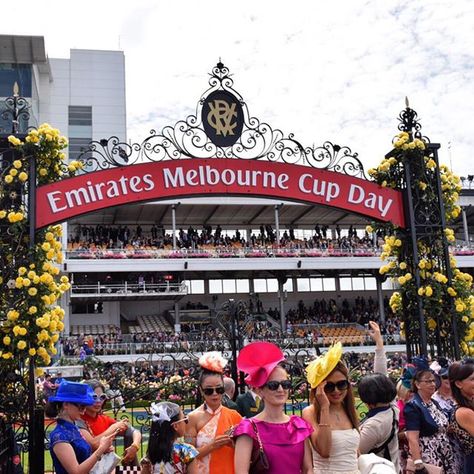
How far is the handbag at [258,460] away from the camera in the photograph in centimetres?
333

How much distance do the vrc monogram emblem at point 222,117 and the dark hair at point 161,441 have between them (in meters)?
6.01

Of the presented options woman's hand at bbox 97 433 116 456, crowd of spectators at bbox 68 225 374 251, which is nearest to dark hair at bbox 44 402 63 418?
woman's hand at bbox 97 433 116 456

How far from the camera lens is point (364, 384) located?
4.21 metres

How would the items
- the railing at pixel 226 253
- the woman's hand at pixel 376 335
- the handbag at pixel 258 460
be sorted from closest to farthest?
1. the handbag at pixel 258 460
2. the woman's hand at pixel 376 335
3. the railing at pixel 226 253

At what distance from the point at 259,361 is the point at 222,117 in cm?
618

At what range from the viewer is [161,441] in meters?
3.74

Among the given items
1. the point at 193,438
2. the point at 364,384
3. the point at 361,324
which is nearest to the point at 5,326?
the point at 193,438

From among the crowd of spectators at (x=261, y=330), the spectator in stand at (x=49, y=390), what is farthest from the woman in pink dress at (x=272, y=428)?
the crowd of spectators at (x=261, y=330)

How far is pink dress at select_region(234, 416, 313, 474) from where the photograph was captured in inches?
132

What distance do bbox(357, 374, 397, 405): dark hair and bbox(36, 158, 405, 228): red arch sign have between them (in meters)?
5.15

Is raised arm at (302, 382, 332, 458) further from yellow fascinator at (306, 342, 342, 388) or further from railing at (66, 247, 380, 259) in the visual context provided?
railing at (66, 247, 380, 259)

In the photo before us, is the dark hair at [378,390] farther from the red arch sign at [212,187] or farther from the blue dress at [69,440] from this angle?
the red arch sign at [212,187]

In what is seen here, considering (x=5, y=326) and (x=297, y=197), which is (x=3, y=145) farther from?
(x=297, y=197)

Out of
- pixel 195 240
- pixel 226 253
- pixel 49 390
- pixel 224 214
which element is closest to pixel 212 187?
pixel 49 390
